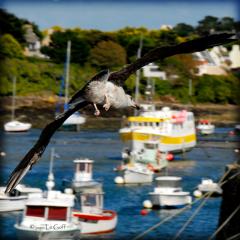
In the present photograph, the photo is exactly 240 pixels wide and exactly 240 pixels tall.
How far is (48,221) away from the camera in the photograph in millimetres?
10438

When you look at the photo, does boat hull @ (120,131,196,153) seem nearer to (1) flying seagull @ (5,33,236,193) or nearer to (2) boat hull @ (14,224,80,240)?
(2) boat hull @ (14,224,80,240)

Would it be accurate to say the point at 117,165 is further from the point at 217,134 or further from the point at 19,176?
the point at 19,176

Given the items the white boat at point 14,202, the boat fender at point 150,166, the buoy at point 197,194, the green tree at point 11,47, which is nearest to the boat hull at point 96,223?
the white boat at point 14,202

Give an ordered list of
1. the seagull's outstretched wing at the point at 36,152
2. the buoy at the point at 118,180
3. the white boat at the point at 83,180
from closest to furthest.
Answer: the seagull's outstretched wing at the point at 36,152
the white boat at the point at 83,180
the buoy at the point at 118,180

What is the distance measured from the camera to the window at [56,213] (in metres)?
10.5

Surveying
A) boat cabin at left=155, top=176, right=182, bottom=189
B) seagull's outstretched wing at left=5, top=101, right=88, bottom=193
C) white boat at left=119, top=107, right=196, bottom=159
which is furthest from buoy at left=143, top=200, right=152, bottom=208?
seagull's outstretched wing at left=5, top=101, right=88, bottom=193

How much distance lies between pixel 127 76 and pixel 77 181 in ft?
40.6

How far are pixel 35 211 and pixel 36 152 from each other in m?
7.03

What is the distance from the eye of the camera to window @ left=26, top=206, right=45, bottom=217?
10520 millimetres

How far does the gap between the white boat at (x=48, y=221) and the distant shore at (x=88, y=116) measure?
18.8 meters

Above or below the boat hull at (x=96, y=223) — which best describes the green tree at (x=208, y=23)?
above

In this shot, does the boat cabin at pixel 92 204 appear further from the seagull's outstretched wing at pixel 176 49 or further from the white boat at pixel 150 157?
the seagull's outstretched wing at pixel 176 49

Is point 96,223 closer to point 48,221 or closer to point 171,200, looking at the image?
point 48,221

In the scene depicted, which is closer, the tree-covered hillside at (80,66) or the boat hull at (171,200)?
the boat hull at (171,200)
